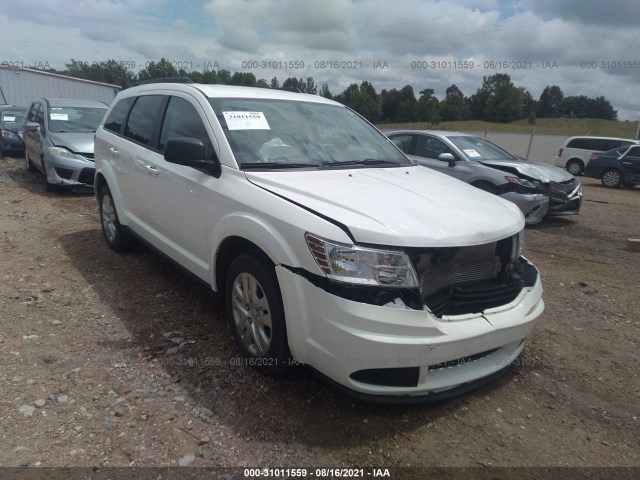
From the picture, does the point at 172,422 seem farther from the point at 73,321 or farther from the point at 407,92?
the point at 407,92

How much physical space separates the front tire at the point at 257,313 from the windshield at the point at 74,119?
769cm

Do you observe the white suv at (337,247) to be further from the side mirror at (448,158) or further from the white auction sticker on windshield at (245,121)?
the side mirror at (448,158)

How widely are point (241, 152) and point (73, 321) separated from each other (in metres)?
1.97

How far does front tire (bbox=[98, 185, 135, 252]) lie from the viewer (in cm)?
521

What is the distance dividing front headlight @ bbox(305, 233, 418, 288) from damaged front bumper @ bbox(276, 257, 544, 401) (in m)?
0.11

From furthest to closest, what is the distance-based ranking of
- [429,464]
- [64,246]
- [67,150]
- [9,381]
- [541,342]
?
1. [67,150]
2. [64,246]
3. [541,342]
4. [9,381]
5. [429,464]

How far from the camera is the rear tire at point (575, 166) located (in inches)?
766

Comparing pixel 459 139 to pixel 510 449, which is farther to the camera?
pixel 459 139

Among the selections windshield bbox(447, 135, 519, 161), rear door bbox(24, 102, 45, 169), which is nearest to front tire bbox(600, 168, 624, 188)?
windshield bbox(447, 135, 519, 161)

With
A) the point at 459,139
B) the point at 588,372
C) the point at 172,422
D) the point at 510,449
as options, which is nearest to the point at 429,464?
the point at 510,449

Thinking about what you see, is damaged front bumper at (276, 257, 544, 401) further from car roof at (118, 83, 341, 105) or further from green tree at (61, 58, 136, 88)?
green tree at (61, 58, 136, 88)

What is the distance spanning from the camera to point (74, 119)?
9555 millimetres

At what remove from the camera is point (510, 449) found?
8.44 feet

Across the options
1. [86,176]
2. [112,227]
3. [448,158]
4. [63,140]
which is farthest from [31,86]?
[448,158]
